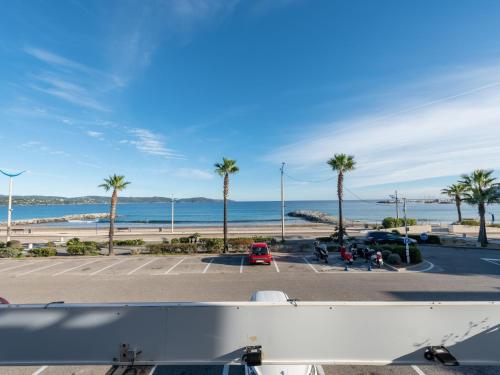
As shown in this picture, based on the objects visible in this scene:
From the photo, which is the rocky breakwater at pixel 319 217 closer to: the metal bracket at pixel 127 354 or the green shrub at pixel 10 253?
the green shrub at pixel 10 253

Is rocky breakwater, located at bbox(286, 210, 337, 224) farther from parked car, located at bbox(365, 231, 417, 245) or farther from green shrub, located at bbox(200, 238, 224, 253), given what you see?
green shrub, located at bbox(200, 238, 224, 253)

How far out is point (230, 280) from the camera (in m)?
15.9

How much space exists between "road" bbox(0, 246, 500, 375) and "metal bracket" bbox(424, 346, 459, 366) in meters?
5.23

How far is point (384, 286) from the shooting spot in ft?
47.0

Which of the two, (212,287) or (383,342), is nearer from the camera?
(383,342)

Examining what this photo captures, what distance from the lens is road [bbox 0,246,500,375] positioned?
12.9 meters

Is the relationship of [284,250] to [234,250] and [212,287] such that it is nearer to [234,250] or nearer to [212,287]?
[234,250]

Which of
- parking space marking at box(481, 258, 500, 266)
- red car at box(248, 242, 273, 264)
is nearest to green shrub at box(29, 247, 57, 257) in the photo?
red car at box(248, 242, 273, 264)

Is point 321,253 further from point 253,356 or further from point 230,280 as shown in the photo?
point 253,356

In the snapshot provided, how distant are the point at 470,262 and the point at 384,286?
11.3 metres

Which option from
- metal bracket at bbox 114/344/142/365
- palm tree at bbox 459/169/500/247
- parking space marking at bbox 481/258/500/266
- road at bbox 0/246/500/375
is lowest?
road at bbox 0/246/500/375

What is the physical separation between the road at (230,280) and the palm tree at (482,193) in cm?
451

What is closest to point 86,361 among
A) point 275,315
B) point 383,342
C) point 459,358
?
point 275,315

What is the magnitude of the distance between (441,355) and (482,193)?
32037 mm
